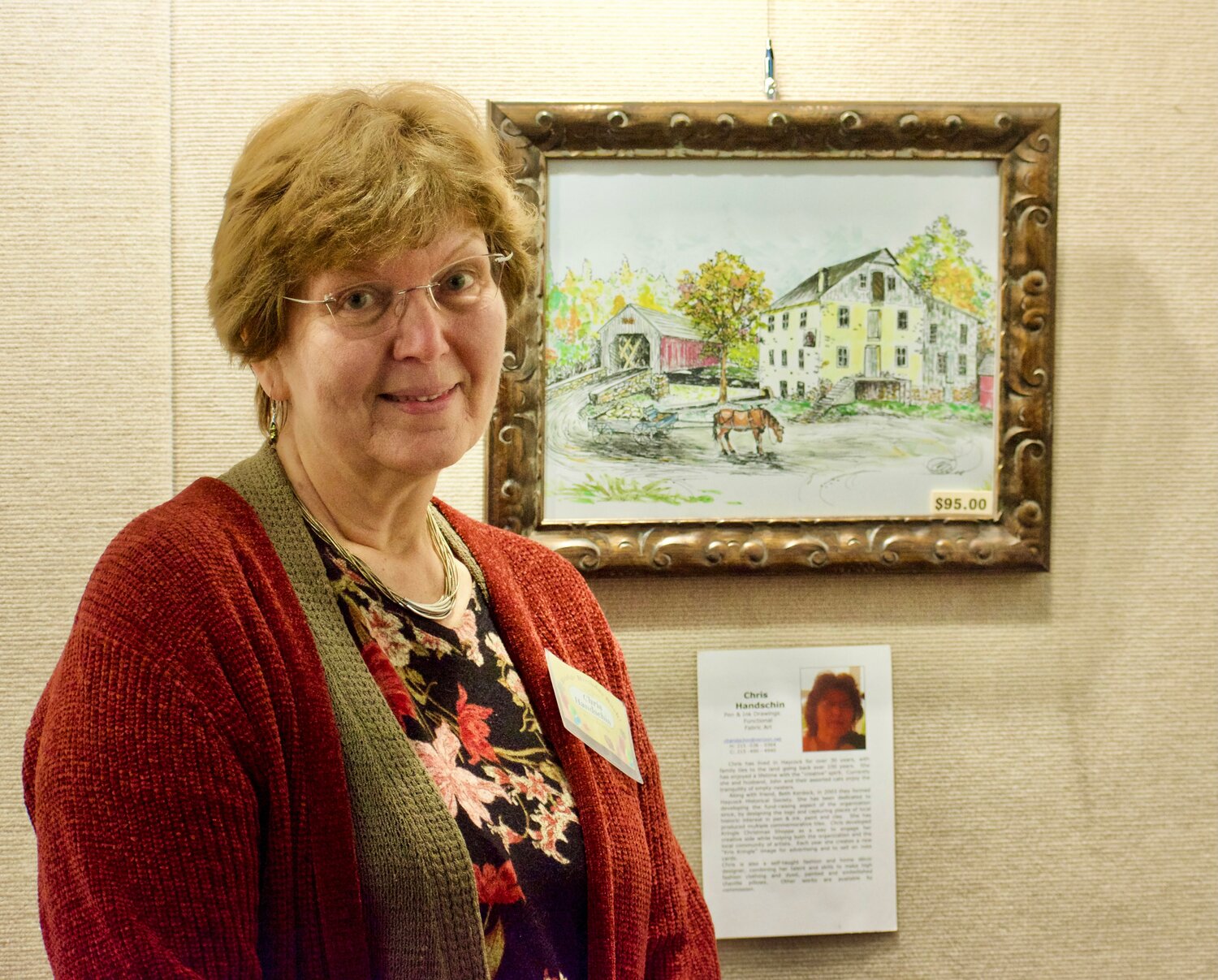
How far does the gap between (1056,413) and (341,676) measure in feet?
4.37

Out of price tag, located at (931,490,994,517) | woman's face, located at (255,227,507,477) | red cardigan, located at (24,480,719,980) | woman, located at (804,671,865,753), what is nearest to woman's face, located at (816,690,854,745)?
woman, located at (804,671,865,753)

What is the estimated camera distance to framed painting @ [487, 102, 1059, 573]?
69.0 inches

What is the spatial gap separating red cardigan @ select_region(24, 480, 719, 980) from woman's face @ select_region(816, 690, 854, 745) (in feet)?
3.34

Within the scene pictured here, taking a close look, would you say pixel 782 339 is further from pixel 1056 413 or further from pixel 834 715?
pixel 834 715

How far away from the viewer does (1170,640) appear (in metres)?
1.90

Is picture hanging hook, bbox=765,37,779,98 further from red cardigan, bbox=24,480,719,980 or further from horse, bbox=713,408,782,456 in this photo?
red cardigan, bbox=24,480,719,980

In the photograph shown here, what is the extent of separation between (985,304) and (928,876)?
0.96 metres

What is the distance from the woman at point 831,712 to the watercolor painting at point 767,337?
28 centimetres

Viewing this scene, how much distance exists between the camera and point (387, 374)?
113cm

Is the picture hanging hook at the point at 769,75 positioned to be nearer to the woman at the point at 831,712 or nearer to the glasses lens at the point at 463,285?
the glasses lens at the point at 463,285

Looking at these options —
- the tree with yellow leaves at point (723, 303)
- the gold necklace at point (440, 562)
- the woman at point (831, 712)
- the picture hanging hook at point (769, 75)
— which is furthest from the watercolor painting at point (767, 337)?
the gold necklace at point (440, 562)

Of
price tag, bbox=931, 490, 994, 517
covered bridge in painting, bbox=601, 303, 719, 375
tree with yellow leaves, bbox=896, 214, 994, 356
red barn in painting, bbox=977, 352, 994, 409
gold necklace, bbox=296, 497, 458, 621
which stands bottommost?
gold necklace, bbox=296, 497, 458, 621

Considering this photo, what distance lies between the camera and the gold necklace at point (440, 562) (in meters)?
1.15

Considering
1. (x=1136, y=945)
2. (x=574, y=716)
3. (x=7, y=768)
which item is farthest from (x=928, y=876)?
(x=7, y=768)
